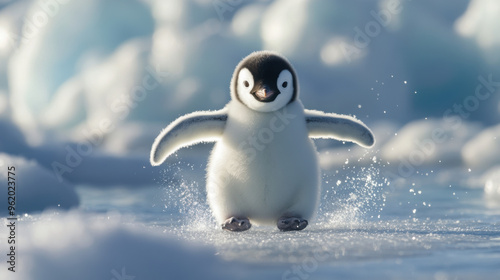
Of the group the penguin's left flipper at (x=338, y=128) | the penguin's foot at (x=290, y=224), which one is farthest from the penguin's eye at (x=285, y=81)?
the penguin's foot at (x=290, y=224)

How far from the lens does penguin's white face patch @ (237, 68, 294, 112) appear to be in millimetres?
4801

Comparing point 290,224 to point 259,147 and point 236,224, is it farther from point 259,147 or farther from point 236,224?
point 259,147

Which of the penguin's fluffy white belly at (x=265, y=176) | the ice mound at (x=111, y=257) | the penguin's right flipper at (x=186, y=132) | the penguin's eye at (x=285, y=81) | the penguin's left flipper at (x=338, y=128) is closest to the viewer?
the ice mound at (x=111, y=257)

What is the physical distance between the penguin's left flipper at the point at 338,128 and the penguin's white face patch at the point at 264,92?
40 centimetres

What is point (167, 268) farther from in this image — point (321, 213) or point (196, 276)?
point (321, 213)

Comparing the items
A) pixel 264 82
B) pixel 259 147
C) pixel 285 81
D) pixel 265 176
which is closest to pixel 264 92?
pixel 264 82

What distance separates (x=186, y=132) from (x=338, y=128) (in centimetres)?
133

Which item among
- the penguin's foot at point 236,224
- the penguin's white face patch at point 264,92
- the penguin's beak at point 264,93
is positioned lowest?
the penguin's foot at point 236,224

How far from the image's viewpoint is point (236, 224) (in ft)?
16.2

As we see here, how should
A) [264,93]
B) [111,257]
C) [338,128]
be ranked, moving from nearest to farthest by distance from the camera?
[111,257] → [264,93] → [338,128]

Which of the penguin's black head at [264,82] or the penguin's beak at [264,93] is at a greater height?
the penguin's black head at [264,82]

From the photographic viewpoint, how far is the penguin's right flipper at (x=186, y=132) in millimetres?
5195

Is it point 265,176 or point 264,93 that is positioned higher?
point 264,93

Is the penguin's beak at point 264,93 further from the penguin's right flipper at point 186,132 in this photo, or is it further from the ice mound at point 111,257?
the ice mound at point 111,257
